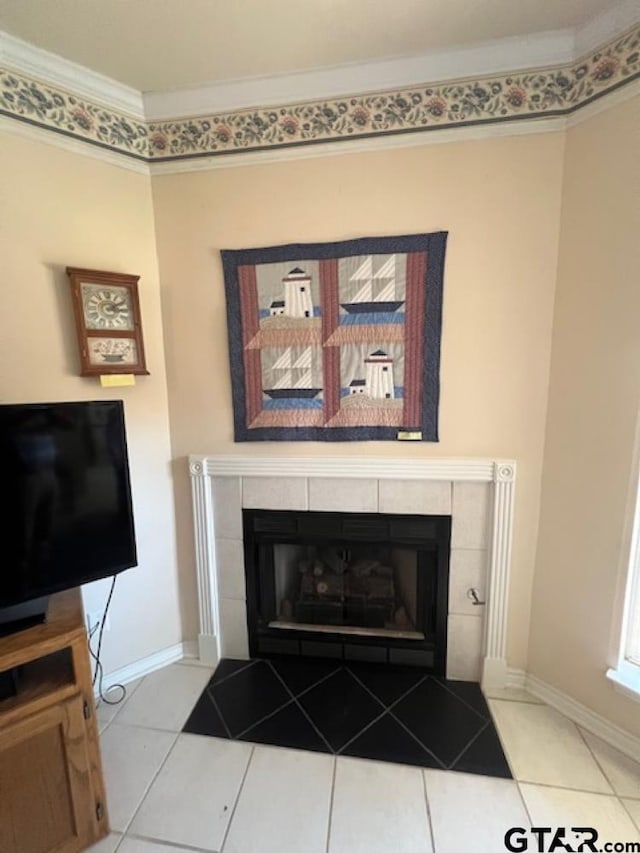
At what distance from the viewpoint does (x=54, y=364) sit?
1486mm

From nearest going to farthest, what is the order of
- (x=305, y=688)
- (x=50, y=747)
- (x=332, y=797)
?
(x=50, y=747) < (x=332, y=797) < (x=305, y=688)

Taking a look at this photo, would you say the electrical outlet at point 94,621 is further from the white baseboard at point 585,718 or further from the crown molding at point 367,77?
the crown molding at point 367,77

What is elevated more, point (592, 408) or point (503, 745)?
point (592, 408)

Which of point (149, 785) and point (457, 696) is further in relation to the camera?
point (457, 696)

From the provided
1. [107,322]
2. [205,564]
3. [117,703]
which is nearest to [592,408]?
[205,564]

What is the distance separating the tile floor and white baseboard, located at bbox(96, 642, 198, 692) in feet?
0.77

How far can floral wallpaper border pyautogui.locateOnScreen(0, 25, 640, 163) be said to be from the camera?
1.33 meters

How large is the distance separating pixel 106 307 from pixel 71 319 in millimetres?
132

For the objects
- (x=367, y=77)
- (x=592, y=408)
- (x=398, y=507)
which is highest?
(x=367, y=77)

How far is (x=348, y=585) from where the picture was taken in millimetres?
1946

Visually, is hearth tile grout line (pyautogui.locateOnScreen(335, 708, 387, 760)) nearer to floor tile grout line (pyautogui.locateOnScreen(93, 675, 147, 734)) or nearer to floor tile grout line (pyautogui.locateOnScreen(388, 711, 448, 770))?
floor tile grout line (pyautogui.locateOnScreen(388, 711, 448, 770))

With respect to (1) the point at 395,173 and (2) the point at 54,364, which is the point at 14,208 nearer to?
(2) the point at 54,364

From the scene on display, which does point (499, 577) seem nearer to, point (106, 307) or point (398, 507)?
point (398, 507)

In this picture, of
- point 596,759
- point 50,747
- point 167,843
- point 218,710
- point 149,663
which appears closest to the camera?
point 50,747
